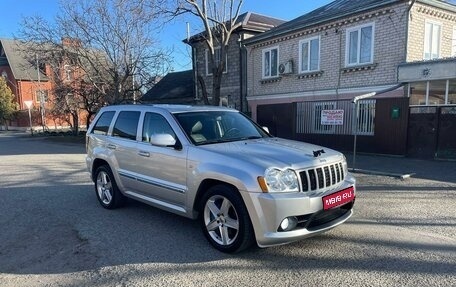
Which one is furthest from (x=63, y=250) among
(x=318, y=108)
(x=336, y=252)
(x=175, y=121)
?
(x=318, y=108)

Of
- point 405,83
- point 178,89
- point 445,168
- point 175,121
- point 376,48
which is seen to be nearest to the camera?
point 175,121

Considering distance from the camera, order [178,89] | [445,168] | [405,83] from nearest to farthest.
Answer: [445,168], [405,83], [178,89]

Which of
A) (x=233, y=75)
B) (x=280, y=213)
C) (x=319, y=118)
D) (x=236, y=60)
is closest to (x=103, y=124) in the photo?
(x=280, y=213)

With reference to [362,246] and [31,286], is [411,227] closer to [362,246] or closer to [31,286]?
[362,246]

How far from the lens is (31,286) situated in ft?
11.8

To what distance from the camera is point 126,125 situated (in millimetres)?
5898

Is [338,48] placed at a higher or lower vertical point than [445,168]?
higher

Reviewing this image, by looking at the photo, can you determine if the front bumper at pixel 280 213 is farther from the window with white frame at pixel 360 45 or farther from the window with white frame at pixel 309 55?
the window with white frame at pixel 309 55

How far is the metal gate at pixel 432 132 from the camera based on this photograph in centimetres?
1072

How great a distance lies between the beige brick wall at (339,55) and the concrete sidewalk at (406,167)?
388 centimetres

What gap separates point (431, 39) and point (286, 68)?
20.9 ft

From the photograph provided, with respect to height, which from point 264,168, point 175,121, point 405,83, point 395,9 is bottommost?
point 264,168

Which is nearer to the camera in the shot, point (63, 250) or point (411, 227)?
point (63, 250)

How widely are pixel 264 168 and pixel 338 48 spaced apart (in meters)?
13.2
